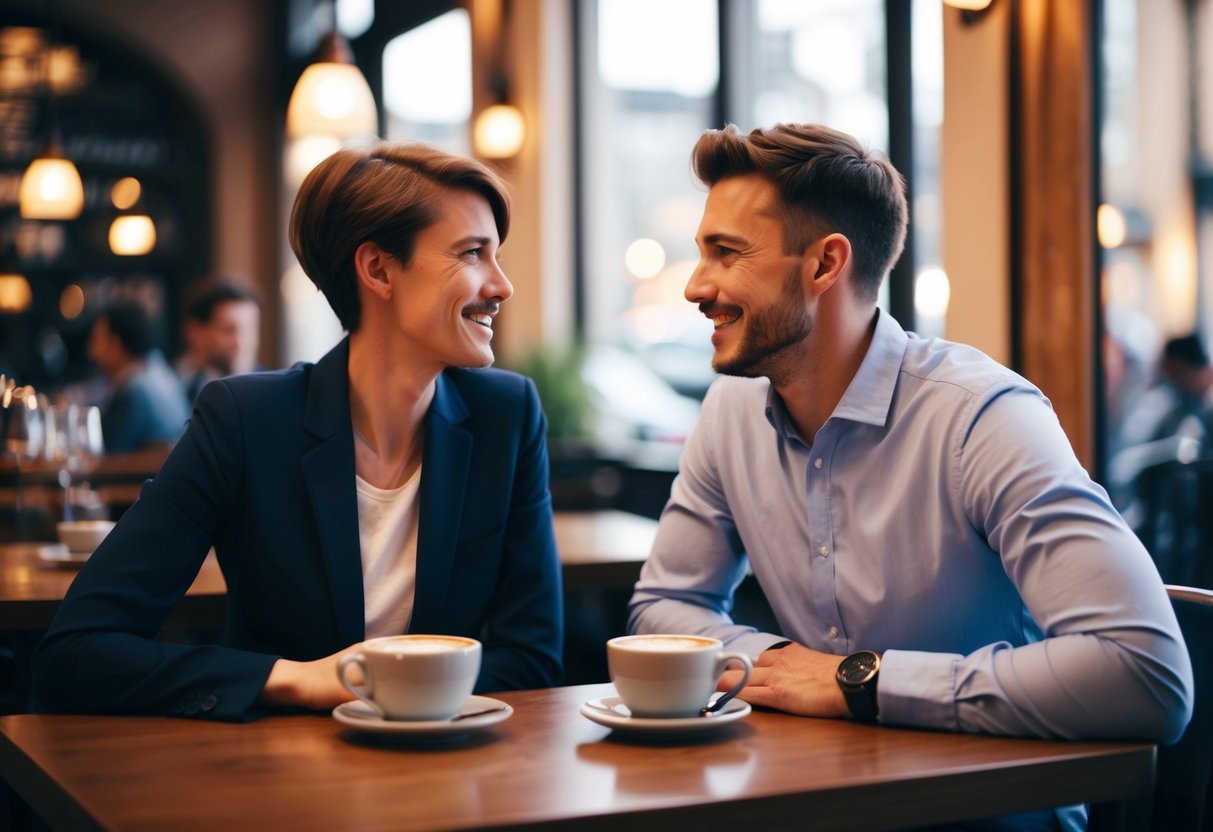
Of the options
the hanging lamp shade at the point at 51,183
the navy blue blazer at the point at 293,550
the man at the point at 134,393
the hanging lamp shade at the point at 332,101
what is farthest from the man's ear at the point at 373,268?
the hanging lamp shade at the point at 51,183

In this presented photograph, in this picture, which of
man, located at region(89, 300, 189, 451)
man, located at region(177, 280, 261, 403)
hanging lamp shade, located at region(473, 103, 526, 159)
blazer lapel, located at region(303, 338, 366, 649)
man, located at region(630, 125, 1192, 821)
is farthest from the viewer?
hanging lamp shade, located at region(473, 103, 526, 159)

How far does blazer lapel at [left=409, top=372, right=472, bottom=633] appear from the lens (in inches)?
75.3

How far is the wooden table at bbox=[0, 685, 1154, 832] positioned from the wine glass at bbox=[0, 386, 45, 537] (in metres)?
1.67

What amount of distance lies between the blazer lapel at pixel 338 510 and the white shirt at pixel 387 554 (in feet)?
0.16

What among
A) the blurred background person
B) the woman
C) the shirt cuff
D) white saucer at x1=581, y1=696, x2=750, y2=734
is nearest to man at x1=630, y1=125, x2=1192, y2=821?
the shirt cuff

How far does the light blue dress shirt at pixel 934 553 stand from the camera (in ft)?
4.63

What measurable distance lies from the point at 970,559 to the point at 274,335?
9.19 metres

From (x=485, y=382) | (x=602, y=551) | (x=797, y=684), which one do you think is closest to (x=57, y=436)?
(x=602, y=551)

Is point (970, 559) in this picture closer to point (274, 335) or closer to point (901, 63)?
point (901, 63)

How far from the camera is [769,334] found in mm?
1884

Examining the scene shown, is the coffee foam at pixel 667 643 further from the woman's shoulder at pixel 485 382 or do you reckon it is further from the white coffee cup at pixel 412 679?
the woman's shoulder at pixel 485 382

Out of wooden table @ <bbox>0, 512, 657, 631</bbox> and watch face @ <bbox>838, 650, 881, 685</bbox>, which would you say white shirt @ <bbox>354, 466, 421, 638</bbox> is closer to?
wooden table @ <bbox>0, 512, 657, 631</bbox>

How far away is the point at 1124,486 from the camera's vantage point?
3674 millimetres

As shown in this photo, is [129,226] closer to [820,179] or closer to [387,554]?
[387,554]
